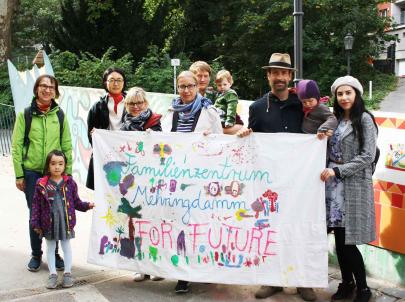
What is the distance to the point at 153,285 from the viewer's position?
15.0ft

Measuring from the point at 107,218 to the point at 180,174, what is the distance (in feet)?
2.69

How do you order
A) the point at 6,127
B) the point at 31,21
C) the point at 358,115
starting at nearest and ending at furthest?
the point at 358,115, the point at 6,127, the point at 31,21

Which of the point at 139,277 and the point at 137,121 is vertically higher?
the point at 137,121

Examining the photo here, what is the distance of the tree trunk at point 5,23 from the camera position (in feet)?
62.9

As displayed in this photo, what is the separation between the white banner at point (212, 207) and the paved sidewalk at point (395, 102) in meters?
19.1

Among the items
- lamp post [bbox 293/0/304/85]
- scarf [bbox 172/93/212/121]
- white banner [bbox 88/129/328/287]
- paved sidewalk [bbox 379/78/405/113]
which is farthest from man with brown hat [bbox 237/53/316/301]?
paved sidewalk [bbox 379/78/405/113]

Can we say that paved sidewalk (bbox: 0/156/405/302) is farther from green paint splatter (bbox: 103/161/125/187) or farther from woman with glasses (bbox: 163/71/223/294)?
green paint splatter (bbox: 103/161/125/187)

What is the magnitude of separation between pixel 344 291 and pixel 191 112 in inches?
79.3

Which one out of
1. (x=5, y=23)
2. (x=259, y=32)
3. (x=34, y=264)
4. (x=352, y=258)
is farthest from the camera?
(x=259, y=32)

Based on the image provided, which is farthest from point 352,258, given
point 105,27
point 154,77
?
point 105,27

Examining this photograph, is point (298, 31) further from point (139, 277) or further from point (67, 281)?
point (67, 281)

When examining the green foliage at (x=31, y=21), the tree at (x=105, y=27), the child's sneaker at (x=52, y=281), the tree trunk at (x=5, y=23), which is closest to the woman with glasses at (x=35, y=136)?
the child's sneaker at (x=52, y=281)

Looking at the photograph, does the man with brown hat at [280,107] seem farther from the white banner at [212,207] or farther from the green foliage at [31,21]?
the green foliage at [31,21]

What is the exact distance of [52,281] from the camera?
4461mm
